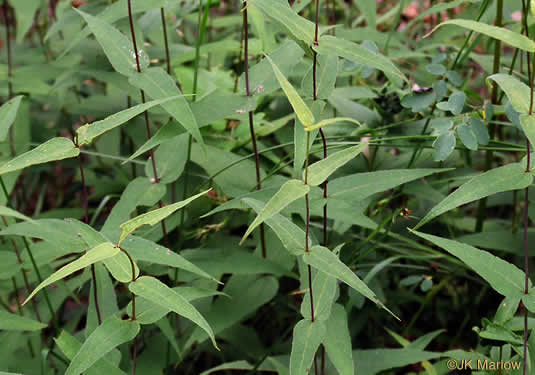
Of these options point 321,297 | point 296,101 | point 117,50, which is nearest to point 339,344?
point 321,297

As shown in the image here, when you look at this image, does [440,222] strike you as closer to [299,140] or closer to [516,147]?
[516,147]

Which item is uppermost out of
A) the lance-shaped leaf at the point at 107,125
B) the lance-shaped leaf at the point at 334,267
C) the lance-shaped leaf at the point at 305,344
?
the lance-shaped leaf at the point at 107,125

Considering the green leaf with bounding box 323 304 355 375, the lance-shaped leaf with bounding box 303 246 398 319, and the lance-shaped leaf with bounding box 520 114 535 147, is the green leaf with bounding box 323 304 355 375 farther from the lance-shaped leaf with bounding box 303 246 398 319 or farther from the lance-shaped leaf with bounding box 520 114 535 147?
the lance-shaped leaf with bounding box 520 114 535 147

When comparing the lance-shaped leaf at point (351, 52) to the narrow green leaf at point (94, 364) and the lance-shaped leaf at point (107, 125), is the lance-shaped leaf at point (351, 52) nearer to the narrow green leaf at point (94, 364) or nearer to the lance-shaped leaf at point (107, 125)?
the lance-shaped leaf at point (107, 125)

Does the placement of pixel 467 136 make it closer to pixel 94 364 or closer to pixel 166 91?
pixel 166 91

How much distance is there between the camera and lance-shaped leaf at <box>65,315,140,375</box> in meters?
0.62

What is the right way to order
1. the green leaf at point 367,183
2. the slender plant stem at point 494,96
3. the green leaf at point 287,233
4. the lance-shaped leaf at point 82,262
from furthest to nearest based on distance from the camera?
1. the slender plant stem at point 494,96
2. the green leaf at point 367,183
3. the green leaf at point 287,233
4. the lance-shaped leaf at point 82,262

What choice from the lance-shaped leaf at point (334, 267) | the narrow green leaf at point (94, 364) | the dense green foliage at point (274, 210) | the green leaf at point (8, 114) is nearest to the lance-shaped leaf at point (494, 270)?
the dense green foliage at point (274, 210)

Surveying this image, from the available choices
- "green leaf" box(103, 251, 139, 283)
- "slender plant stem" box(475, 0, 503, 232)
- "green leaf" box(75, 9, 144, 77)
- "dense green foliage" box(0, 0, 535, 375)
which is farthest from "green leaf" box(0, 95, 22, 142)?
"slender plant stem" box(475, 0, 503, 232)

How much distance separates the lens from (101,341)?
65 cm

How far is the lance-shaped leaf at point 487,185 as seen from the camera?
64 centimetres

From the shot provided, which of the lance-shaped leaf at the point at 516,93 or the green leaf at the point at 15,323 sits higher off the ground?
the lance-shaped leaf at the point at 516,93

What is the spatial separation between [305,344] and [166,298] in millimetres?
161

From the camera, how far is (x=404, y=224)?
3.45 ft
